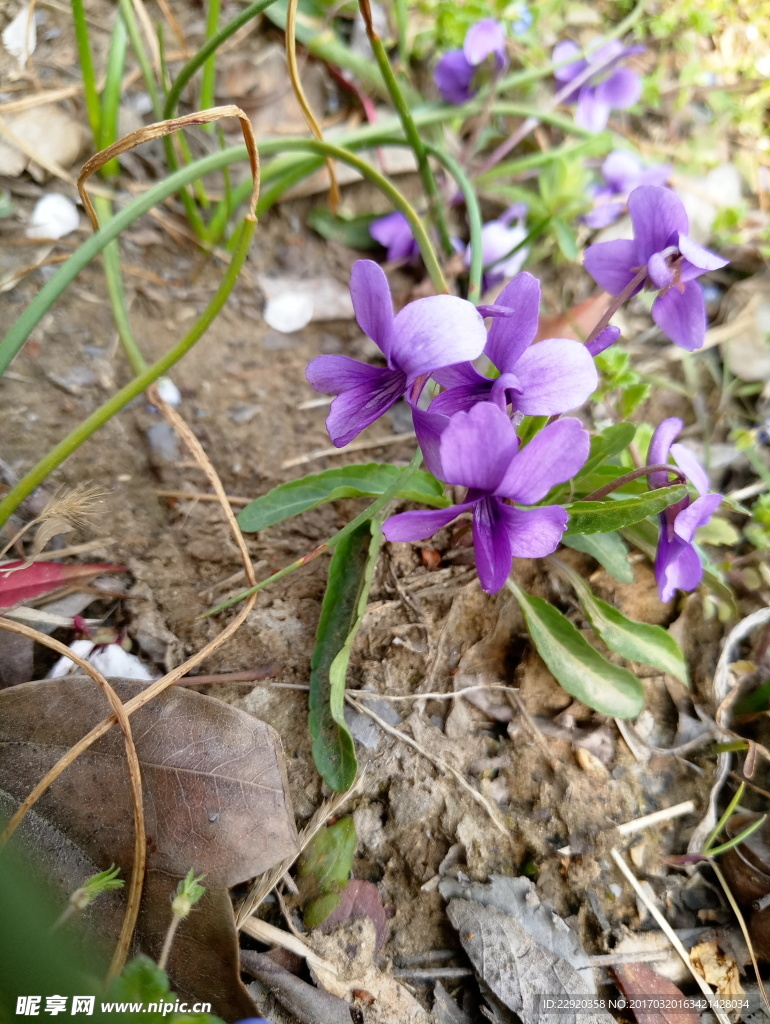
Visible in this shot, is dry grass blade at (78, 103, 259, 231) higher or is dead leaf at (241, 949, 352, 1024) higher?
dry grass blade at (78, 103, 259, 231)

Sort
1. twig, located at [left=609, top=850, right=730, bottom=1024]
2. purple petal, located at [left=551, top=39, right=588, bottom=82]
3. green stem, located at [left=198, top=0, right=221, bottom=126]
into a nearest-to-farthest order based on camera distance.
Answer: twig, located at [left=609, top=850, right=730, bottom=1024], green stem, located at [left=198, top=0, right=221, bottom=126], purple petal, located at [left=551, top=39, right=588, bottom=82]

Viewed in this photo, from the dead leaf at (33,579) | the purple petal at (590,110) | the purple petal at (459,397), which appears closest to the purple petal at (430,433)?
the purple petal at (459,397)

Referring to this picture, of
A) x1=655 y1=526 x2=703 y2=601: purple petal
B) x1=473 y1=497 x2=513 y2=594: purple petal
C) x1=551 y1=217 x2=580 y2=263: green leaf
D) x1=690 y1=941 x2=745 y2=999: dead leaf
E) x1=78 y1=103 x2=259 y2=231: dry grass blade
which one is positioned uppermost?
x1=78 y1=103 x2=259 y2=231: dry grass blade

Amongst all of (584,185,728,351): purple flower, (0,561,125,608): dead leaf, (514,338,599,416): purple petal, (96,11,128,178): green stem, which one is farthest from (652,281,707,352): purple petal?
(96,11,128,178): green stem

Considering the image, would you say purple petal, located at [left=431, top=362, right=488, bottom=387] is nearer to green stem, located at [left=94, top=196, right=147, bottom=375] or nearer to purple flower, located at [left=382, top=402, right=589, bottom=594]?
purple flower, located at [left=382, top=402, right=589, bottom=594]

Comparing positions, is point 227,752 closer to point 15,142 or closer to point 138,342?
point 138,342

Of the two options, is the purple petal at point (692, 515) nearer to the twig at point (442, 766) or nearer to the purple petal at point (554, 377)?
the purple petal at point (554, 377)
